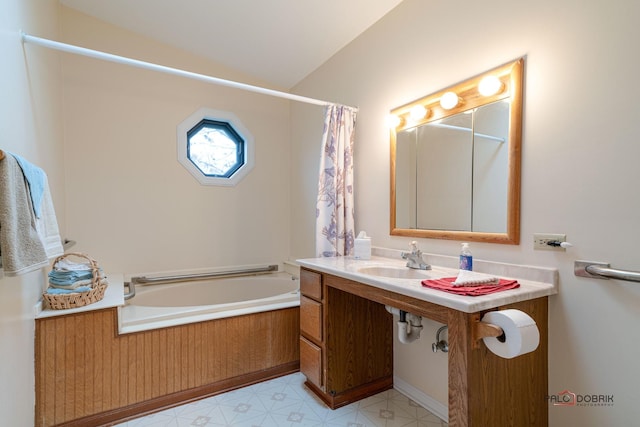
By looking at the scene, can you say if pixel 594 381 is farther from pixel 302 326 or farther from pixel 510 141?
pixel 302 326

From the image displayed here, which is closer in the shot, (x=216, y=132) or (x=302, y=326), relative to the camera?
(x=302, y=326)

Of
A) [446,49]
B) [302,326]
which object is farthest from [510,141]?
[302,326]

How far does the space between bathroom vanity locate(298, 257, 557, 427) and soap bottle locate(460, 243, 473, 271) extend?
0.07m

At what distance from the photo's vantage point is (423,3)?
1812mm

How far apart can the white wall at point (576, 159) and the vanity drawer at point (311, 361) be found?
65 centimetres

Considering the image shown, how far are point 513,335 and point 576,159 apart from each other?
0.75 metres

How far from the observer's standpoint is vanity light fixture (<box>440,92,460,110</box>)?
1603 millimetres

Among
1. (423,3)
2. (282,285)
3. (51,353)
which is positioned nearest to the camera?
(51,353)

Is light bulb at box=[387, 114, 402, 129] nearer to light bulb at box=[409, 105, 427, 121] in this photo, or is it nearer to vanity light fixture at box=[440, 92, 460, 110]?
light bulb at box=[409, 105, 427, 121]

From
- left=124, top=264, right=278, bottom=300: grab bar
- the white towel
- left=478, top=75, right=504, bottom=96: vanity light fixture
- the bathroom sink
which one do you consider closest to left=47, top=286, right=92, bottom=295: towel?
left=124, top=264, right=278, bottom=300: grab bar

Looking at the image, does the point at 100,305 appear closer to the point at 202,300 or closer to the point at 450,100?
the point at 202,300

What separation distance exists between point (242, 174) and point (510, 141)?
7.57ft

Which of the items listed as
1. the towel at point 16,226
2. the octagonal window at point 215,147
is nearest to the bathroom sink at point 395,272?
the towel at point 16,226

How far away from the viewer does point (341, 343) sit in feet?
5.99
